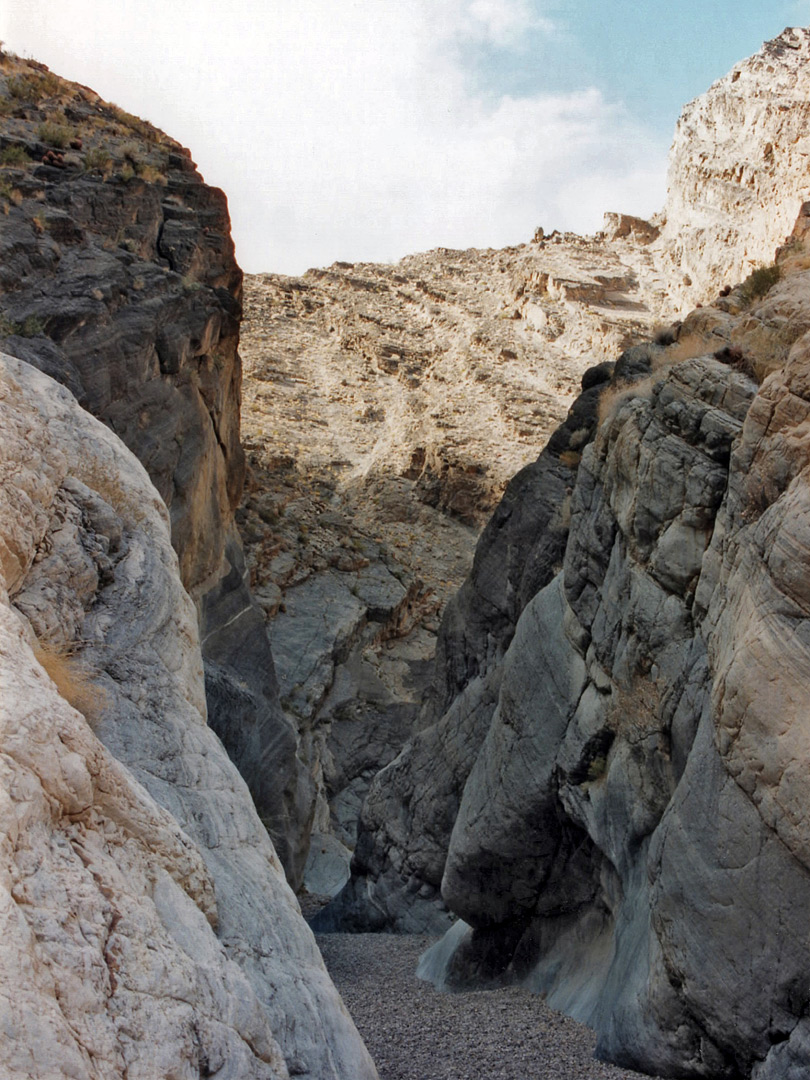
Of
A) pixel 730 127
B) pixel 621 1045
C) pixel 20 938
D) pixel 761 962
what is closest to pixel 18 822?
pixel 20 938

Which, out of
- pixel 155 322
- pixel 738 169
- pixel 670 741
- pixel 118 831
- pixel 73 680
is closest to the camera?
pixel 118 831

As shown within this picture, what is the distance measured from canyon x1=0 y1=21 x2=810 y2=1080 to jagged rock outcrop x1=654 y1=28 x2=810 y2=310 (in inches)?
1232

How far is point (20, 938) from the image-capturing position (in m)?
4.51

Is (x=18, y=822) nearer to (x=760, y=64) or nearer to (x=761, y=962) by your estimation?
(x=761, y=962)

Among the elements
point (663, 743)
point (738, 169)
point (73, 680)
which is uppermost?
point (738, 169)

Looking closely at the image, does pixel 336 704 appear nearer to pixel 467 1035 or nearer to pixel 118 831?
pixel 467 1035

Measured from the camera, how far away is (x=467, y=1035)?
35.9 feet

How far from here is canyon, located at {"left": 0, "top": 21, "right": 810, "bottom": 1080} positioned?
18.8ft

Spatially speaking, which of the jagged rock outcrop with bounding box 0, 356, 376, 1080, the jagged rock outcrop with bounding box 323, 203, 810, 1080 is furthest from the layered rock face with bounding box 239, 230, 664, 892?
the jagged rock outcrop with bounding box 0, 356, 376, 1080

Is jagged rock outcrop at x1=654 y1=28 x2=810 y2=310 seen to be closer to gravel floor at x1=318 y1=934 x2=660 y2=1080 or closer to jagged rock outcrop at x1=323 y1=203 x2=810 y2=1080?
jagged rock outcrop at x1=323 y1=203 x2=810 y2=1080

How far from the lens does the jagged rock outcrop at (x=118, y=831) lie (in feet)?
15.7

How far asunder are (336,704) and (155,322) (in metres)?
16.3

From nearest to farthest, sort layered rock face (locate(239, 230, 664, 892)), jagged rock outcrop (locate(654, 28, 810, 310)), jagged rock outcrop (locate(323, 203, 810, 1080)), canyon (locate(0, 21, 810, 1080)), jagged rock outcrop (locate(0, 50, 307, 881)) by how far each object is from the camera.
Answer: canyon (locate(0, 21, 810, 1080))
jagged rock outcrop (locate(323, 203, 810, 1080))
jagged rock outcrop (locate(0, 50, 307, 881))
layered rock face (locate(239, 230, 664, 892))
jagged rock outcrop (locate(654, 28, 810, 310))

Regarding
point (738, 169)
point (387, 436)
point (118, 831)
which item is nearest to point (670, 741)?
point (118, 831)
